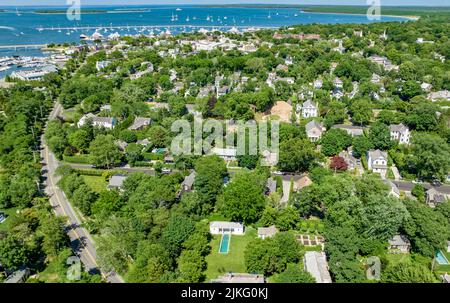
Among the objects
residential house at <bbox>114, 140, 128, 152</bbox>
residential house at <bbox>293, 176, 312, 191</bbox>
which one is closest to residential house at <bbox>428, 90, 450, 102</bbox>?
residential house at <bbox>293, 176, 312, 191</bbox>

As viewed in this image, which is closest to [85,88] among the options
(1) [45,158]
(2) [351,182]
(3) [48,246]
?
(1) [45,158]

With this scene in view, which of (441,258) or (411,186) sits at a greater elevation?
(411,186)

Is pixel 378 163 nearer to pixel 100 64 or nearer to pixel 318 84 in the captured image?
→ pixel 318 84

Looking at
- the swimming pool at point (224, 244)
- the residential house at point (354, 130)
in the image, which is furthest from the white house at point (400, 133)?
the swimming pool at point (224, 244)

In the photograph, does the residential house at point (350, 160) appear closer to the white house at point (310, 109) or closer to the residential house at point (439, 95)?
the white house at point (310, 109)

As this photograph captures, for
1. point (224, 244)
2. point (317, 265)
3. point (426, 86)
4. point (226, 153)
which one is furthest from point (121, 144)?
point (426, 86)

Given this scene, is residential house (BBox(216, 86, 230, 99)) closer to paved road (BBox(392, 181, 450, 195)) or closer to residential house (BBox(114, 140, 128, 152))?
residential house (BBox(114, 140, 128, 152))
